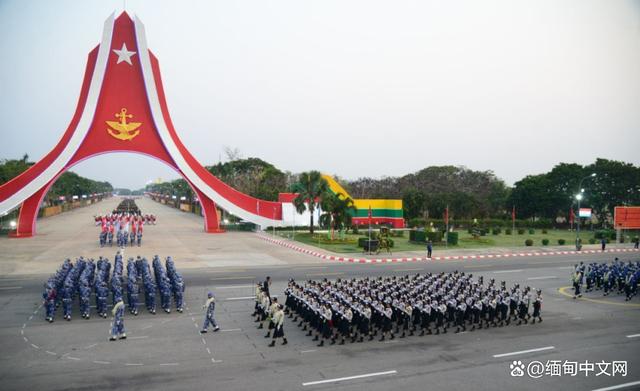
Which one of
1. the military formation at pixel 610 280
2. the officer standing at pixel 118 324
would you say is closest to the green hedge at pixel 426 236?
the military formation at pixel 610 280

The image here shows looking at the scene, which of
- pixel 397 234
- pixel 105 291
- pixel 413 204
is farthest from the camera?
pixel 413 204

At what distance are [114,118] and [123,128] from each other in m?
1.32

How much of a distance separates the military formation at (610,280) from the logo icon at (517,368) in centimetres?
1098

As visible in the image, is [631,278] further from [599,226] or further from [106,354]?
[599,226]

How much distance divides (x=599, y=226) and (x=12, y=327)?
7804 cm

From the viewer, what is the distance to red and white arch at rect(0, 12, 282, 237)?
146 feet

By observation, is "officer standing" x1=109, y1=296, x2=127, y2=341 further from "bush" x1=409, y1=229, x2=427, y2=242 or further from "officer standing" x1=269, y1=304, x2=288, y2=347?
"bush" x1=409, y1=229, x2=427, y2=242

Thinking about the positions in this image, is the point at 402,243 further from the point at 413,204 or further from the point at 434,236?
the point at 413,204

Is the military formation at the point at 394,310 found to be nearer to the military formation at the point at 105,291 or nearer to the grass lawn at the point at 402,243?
the military formation at the point at 105,291

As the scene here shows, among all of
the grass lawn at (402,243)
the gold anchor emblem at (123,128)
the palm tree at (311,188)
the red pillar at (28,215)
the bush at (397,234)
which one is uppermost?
the gold anchor emblem at (123,128)

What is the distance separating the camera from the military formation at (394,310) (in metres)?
15.2

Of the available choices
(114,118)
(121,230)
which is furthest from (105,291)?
(114,118)

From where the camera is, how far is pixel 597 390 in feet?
37.0

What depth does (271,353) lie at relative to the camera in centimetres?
1369
